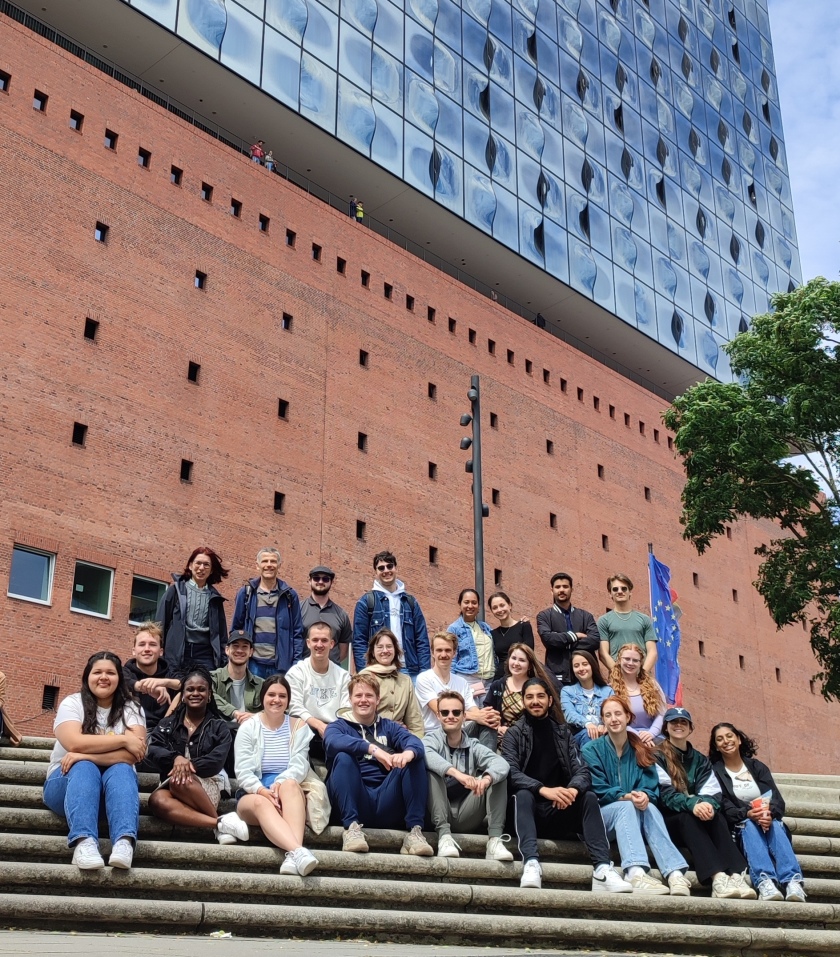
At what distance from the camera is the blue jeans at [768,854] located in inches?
317

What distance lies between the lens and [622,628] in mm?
10211

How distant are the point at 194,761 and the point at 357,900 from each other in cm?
142

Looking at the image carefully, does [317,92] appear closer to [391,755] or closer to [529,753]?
[529,753]

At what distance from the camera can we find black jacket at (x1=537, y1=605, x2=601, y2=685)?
396 inches

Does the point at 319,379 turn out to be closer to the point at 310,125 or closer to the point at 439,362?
the point at 439,362

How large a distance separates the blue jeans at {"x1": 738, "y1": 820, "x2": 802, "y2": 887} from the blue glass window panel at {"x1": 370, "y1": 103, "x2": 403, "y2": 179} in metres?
22.9

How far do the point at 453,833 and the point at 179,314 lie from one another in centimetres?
1622

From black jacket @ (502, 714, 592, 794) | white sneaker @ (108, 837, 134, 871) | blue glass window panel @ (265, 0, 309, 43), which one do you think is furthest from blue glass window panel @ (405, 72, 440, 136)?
white sneaker @ (108, 837, 134, 871)

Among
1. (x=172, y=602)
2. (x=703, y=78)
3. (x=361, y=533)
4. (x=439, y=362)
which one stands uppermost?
(x=703, y=78)

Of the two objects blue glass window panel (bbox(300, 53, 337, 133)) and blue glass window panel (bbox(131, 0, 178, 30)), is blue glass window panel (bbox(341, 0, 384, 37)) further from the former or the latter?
blue glass window panel (bbox(131, 0, 178, 30))

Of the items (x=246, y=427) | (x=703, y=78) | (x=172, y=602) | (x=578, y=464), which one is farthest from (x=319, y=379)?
(x=703, y=78)

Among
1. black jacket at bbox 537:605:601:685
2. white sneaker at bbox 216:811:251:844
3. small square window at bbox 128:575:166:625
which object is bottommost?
white sneaker at bbox 216:811:251:844

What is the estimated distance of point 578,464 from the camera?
107ft

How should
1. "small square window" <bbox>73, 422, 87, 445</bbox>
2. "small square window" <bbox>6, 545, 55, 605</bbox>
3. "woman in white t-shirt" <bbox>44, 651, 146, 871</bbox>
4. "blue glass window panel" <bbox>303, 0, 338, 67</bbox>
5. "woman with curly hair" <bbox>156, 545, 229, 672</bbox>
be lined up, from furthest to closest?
"blue glass window panel" <bbox>303, 0, 338, 67</bbox> < "small square window" <bbox>73, 422, 87, 445</bbox> < "small square window" <bbox>6, 545, 55, 605</bbox> < "woman with curly hair" <bbox>156, 545, 229, 672</bbox> < "woman in white t-shirt" <bbox>44, 651, 146, 871</bbox>
